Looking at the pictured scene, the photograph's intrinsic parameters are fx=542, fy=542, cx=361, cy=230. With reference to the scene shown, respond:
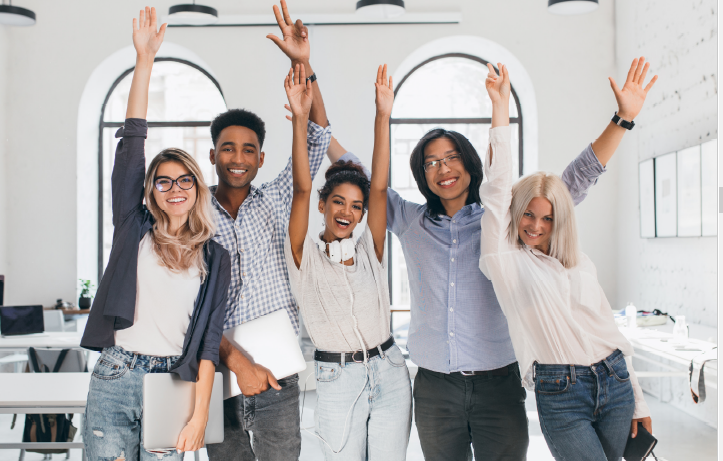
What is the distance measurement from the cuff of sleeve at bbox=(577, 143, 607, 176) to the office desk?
12.1ft

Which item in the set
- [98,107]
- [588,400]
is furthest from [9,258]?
[588,400]

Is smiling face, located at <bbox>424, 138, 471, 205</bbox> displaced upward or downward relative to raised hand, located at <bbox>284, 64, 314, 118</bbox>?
downward

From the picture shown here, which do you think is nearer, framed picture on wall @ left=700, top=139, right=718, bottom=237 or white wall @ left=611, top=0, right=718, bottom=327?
framed picture on wall @ left=700, top=139, right=718, bottom=237

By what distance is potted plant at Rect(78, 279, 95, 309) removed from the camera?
591 centimetres

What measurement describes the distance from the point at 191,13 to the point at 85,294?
10.7 ft

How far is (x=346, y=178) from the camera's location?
1878mm

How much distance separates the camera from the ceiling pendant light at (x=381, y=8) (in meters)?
4.61

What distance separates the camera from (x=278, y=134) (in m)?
5.99

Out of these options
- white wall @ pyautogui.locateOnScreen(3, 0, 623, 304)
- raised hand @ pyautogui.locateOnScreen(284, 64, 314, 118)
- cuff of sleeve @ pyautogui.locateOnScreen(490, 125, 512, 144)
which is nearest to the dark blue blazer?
Result: raised hand @ pyautogui.locateOnScreen(284, 64, 314, 118)

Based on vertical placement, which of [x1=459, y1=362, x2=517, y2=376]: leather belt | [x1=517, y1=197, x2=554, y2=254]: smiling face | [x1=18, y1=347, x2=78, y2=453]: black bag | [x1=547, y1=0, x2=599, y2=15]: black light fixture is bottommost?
[x1=18, y1=347, x2=78, y2=453]: black bag

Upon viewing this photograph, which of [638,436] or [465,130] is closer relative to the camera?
[638,436]

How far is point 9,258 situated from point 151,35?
18.3ft

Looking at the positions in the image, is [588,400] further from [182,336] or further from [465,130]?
[465,130]

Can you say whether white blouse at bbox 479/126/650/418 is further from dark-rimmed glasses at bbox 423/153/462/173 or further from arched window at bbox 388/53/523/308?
arched window at bbox 388/53/523/308
